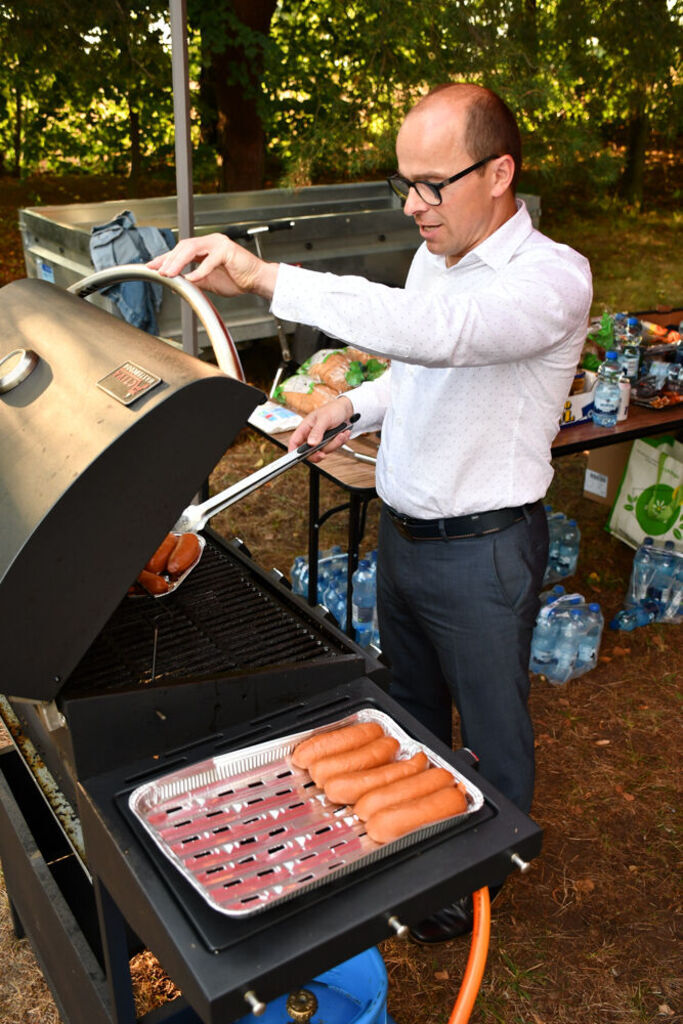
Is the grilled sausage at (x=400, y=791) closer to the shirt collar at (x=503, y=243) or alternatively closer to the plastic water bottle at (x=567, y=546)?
the shirt collar at (x=503, y=243)

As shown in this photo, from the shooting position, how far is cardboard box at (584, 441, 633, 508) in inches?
192

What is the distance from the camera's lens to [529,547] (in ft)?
6.89

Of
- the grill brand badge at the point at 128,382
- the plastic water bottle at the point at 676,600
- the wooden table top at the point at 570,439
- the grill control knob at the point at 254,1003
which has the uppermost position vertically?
the grill brand badge at the point at 128,382

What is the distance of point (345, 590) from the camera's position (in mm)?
4055

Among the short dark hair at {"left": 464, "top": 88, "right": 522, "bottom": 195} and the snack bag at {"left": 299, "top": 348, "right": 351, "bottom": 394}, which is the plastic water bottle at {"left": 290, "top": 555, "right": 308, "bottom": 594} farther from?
the short dark hair at {"left": 464, "top": 88, "right": 522, "bottom": 195}

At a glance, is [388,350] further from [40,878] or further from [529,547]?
[40,878]

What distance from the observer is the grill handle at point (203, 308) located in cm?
139

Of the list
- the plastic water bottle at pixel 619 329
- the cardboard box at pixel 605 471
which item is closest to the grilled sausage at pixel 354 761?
the plastic water bottle at pixel 619 329

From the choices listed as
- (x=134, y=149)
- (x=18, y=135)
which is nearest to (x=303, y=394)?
(x=134, y=149)

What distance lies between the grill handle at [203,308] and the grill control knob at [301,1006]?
1.13 metres

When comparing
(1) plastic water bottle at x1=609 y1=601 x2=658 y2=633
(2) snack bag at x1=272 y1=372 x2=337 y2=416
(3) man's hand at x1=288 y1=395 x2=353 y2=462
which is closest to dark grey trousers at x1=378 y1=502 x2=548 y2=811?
(3) man's hand at x1=288 y1=395 x2=353 y2=462

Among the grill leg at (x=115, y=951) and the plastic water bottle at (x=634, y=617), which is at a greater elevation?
the grill leg at (x=115, y=951)

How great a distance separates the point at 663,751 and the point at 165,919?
2781mm

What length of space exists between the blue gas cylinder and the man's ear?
65.9 inches
